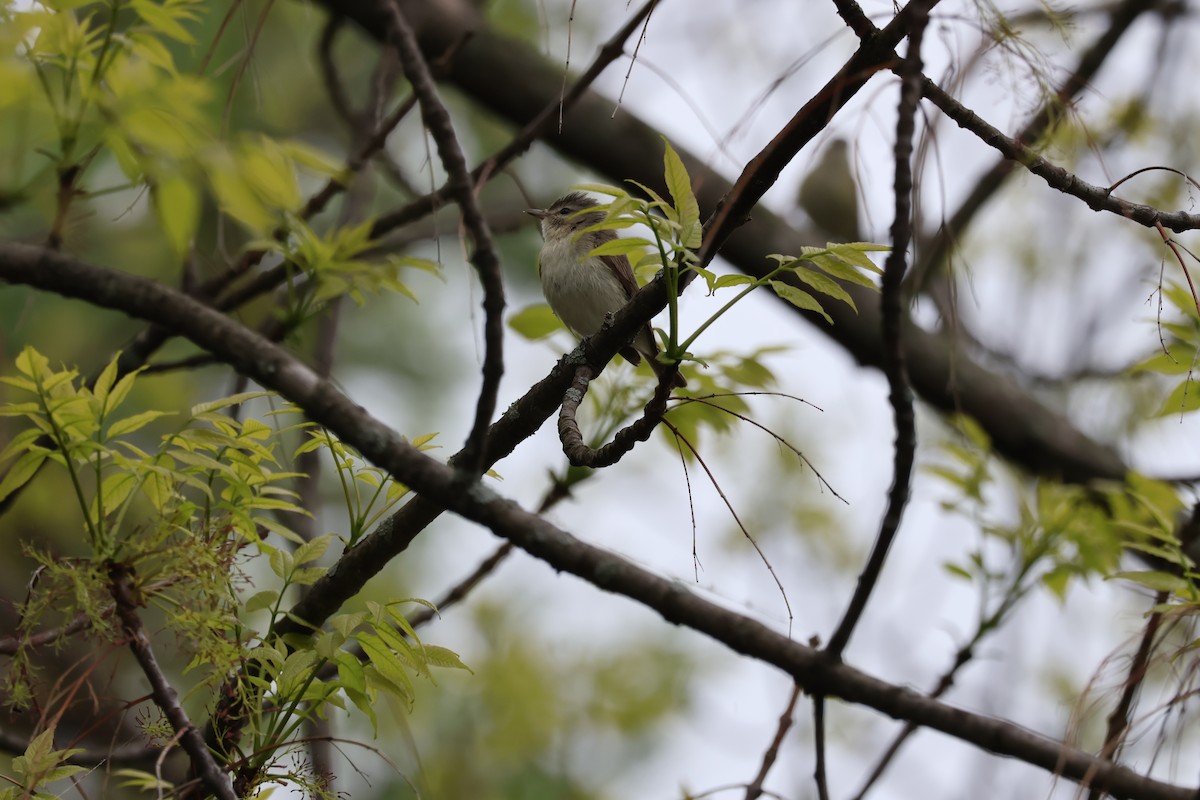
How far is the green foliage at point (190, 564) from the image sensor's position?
174cm

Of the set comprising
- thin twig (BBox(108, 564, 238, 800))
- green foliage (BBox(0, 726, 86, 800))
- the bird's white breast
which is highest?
the bird's white breast

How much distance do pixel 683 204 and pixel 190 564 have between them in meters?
1.03

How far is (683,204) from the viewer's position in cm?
169

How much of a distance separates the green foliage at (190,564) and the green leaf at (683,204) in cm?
76

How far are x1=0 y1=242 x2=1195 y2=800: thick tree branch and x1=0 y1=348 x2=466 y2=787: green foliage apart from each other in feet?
0.83

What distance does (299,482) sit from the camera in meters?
4.36

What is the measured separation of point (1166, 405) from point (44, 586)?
2.35m

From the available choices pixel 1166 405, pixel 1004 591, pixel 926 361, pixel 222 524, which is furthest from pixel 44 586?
pixel 926 361

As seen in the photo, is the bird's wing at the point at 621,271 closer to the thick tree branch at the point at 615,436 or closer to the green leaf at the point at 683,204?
the thick tree branch at the point at 615,436

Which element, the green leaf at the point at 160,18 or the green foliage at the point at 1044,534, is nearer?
the green leaf at the point at 160,18

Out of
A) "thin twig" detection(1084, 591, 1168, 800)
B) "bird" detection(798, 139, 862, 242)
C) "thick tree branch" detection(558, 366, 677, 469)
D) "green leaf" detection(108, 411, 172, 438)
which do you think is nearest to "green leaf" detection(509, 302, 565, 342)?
"thick tree branch" detection(558, 366, 677, 469)

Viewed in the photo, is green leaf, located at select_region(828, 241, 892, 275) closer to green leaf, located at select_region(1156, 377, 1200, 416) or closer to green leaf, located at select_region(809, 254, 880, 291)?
green leaf, located at select_region(809, 254, 880, 291)

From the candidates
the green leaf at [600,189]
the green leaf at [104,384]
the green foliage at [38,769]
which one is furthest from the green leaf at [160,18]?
the green foliage at [38,769]

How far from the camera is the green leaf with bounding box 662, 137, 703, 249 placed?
5.49ft
